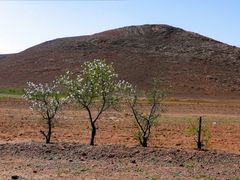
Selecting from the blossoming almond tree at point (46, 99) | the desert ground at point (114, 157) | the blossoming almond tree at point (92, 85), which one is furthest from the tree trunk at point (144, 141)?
the blossoming almond tree at point (46, 99)

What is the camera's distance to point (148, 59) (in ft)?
350

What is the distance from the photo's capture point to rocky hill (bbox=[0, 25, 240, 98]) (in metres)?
96.6

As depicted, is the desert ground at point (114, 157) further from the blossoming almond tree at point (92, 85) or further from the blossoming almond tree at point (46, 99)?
the blossoming almond tree at point (92, 85)

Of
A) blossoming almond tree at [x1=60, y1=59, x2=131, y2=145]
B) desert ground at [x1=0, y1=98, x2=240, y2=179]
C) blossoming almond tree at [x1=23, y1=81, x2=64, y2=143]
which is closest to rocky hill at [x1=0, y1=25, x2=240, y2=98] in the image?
desert ground at [x1=0, y1=98, x2=240, y2=179]

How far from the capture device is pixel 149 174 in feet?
51.2

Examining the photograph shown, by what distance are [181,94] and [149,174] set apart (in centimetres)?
7304

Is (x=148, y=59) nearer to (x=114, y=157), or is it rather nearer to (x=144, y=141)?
(x=144, y=141)

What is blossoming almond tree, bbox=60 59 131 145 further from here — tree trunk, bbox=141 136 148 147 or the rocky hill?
the rocky hill

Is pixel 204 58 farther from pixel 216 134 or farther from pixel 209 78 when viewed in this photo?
pixel 216 134

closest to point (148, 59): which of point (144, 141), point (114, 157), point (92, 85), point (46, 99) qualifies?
point (46, 99)

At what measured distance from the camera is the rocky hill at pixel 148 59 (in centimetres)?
9662

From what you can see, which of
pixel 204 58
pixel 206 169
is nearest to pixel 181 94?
pixel 204 58

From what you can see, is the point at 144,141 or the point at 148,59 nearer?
the point at 144,141

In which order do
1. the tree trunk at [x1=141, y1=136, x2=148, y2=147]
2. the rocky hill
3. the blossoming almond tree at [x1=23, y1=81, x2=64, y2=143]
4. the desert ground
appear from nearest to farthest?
the desert ground → the tree trunk at [x1=141, y1=136, x2=148, y2=147] → the blossoming almond tree at [x1=23, y1=81, x2=64, y2=143] → the rocky hill
